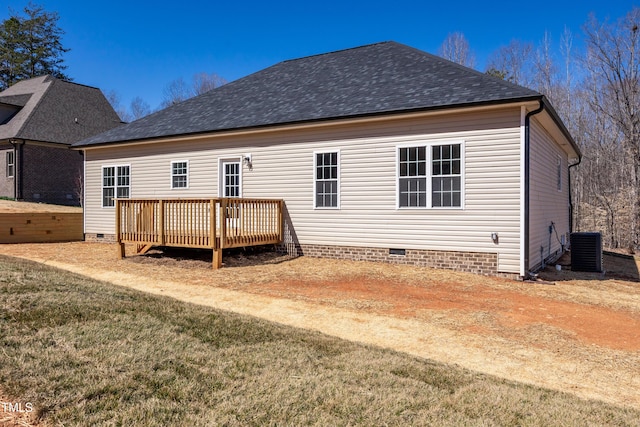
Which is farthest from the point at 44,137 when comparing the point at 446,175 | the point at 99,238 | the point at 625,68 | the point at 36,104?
the point at 625,68

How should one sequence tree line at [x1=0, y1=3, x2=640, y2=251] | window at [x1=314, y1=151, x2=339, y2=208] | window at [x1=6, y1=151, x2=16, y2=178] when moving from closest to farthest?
window at [x1=314, y1=151, x2=339, y2=208]
tree line at [x1=0, y1=3, x2=640, y2=251]
window at [x1=6, y1=151, x2=16, y2=178]

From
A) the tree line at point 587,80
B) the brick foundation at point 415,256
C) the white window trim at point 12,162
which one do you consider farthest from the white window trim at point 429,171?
the white window trim at point 12,162

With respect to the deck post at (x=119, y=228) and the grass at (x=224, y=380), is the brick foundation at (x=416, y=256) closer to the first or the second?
the deck post at (x=119, y=228)

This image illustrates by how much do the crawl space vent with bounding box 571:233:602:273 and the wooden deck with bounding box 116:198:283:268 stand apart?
7.59 m

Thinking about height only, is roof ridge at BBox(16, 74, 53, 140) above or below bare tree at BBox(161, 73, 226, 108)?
below

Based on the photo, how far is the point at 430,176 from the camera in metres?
9.66

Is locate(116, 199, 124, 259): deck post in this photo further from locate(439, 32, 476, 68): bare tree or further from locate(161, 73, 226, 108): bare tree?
locate(161, 73, 226, 108): bare tree

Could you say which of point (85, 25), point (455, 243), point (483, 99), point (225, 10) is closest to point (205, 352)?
point (455, 243)

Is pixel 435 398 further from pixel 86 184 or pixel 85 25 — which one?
pixel 85 25

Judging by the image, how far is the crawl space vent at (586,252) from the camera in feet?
34.5

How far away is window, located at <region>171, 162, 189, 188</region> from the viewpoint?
1335 cm

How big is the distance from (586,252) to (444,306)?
20.5 feet

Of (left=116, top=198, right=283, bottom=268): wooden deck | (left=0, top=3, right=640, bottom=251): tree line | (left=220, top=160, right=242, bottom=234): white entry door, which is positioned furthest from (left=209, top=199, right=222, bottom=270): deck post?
(left=0, top=3, right=640, bottom=251): tree line

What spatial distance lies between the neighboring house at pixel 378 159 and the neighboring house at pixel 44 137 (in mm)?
9692
